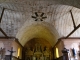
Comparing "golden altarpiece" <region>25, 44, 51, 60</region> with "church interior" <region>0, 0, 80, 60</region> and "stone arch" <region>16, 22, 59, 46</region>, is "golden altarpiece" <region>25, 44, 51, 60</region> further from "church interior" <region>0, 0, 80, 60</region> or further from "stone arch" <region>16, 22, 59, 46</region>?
"church interior" <region>0, 0, 80, 60</region>

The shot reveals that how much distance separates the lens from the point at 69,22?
11211 millimetres

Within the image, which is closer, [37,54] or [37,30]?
[37,30]

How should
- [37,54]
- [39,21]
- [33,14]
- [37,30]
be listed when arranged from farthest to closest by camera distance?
[37,54] < [37,30] < [39,21] < [33,14]

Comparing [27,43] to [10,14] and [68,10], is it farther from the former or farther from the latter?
[68,10]

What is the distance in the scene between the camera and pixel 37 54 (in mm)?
16641

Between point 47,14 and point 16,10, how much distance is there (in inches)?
98.2

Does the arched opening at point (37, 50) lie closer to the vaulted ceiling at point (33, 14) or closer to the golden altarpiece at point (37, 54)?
the golden altarpiece at point (37, 54)

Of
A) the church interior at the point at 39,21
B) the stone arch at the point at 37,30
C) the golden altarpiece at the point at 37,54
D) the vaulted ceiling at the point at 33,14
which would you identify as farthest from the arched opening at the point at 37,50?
the vaulted ceiling at the point at 33,14

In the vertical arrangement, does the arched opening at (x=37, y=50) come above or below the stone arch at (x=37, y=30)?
below

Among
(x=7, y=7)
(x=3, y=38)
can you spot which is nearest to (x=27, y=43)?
(x=3, y=38)

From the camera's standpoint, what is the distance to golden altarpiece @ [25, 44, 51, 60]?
54.2 feet

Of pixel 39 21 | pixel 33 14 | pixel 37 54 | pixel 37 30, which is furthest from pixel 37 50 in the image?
pixel 33 14

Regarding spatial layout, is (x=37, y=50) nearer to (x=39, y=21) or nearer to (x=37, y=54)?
(x=37, y=54)

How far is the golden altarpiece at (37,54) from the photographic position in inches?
651
